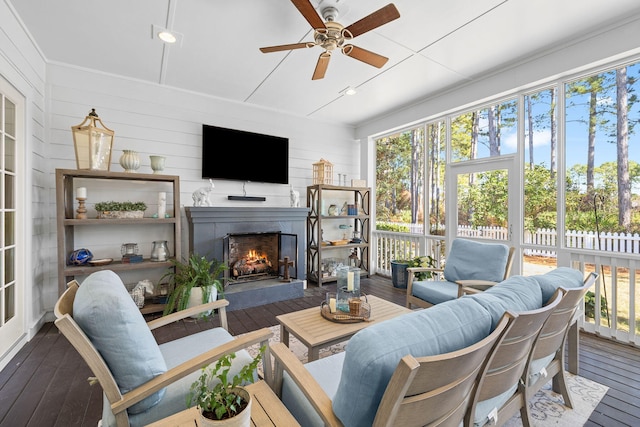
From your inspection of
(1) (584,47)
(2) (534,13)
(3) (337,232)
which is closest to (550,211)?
(1) (584,47)

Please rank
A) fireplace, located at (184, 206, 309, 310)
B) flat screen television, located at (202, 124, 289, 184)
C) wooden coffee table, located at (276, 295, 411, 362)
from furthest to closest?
flat screen television, located at (202, 124, 289, 184)
fireplace, located at (184, 206, 309, 310)
wooden coffee table, located at (276, 295, 411, 362)

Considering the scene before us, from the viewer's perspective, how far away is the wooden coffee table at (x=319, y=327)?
1863 millimetres

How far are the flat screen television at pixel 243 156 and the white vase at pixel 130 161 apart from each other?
0.86 metres

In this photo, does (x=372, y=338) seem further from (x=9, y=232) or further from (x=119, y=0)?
(x=9, y=232)

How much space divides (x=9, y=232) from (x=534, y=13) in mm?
4990

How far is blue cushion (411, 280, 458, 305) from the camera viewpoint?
2.80 metres

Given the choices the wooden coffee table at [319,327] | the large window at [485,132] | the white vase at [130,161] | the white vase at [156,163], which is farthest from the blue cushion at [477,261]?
the white vase at [130,161]

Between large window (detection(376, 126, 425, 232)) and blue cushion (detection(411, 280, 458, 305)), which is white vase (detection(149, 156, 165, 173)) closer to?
blue cushion (detection(411, 280, 458, 305))

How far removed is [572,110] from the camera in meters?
3.11

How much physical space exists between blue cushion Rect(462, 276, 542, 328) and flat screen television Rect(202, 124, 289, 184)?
12.2 feet

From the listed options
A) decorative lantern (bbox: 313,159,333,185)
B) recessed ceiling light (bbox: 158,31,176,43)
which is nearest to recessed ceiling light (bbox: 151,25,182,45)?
recessed ceiling light (bbox: 158,31,176,43)

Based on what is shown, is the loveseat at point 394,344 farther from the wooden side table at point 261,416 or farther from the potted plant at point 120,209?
the potted plant at point 120,209

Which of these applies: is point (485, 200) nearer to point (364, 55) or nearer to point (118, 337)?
point (364, 55)

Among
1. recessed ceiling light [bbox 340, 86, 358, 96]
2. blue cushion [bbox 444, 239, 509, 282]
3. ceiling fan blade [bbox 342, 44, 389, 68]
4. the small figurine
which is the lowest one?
blue cushion [bbox 444, 239, 509, 282]
